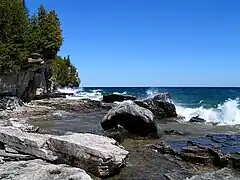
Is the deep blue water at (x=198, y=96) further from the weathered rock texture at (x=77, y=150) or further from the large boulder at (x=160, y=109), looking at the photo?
the weathered rock texture at (x=77, y=150)

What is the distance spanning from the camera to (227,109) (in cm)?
3897

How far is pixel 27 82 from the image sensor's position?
1532 inches

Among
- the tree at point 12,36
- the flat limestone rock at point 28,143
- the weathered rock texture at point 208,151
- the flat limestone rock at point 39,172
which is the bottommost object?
the weathered rock texture at point 208,151

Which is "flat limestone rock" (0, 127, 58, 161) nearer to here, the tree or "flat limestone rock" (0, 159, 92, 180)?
"flat limestone rock" (0, 159, 92, 180)

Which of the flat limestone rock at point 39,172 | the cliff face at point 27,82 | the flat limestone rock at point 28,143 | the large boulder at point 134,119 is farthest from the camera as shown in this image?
the cliff face at point 27,82

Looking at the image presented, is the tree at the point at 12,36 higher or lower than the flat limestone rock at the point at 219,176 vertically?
higher

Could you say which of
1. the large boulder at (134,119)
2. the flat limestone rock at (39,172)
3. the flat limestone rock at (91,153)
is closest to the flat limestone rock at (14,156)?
the flat limestone rock at (91,153)

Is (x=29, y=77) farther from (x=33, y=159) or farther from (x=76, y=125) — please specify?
(x=33, y=159)

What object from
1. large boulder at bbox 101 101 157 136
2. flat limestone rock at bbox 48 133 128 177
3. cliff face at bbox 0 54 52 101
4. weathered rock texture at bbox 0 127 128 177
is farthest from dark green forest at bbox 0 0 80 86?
flat limestone rock at bbox 48 133 128 177

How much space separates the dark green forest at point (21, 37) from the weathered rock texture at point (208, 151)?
59.7ft

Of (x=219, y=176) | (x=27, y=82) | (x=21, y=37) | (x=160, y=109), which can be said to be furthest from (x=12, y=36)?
(x=219, y=176)

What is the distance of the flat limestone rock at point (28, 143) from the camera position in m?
12.0

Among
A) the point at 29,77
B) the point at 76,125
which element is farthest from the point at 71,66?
the point at 76,125

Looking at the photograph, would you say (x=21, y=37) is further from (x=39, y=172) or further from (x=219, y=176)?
(x=219, y=176)
